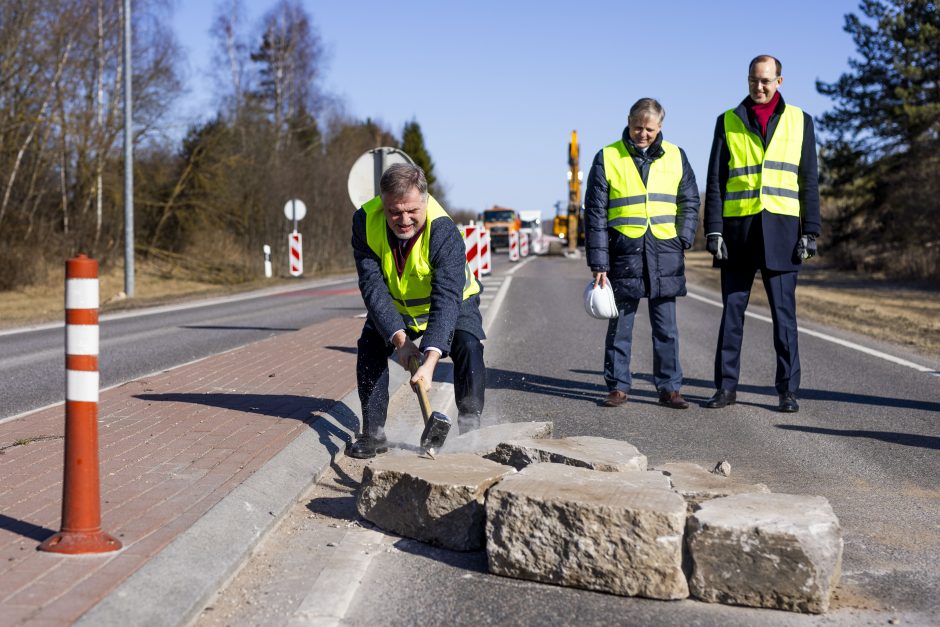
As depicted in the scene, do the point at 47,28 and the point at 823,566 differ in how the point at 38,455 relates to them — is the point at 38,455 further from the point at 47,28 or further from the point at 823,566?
the point at 47,28

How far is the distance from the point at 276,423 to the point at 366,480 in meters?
1.82

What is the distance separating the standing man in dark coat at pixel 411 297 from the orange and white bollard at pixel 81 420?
171cm

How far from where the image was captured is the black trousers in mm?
5820

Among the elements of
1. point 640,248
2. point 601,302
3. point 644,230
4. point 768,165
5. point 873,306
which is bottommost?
A: point 873,306

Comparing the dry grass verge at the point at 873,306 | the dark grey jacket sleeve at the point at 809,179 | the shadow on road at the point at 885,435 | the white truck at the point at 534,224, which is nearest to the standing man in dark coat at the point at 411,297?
the shadow on road at the point at 885,435

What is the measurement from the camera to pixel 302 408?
684 cm

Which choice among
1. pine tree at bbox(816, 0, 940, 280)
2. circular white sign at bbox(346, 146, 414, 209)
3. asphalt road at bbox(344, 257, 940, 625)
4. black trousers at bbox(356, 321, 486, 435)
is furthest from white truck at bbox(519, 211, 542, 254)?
black trousers at bbox(356, 321, 486, 435)

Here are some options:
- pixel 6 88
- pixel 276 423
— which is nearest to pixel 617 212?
pixel 276 423

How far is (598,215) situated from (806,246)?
137 cm

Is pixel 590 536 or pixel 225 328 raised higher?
pixel 590 536

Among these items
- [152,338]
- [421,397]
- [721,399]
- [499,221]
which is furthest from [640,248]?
[499,221]

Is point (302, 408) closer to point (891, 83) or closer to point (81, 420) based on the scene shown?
point (81, 420)

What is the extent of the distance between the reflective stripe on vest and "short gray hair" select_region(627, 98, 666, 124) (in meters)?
0.48

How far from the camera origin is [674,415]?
288 inches
